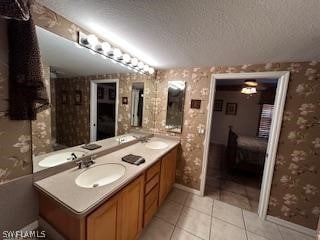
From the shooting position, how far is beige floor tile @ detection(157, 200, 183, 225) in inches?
77.6

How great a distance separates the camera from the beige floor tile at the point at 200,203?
2195 millimetres

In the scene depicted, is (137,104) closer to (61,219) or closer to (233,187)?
(61,219)

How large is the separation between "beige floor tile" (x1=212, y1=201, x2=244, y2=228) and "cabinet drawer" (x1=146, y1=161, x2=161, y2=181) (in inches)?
43.4

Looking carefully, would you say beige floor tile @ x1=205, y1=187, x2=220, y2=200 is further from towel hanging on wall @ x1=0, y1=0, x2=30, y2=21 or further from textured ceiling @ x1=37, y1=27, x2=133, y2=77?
towel hanging on wall @ x1=0, y1=0, x2=30, y2=21

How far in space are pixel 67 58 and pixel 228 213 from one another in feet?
9.04

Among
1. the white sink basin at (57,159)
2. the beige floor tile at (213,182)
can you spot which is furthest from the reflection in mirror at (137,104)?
the beige floor tile at (213,182)

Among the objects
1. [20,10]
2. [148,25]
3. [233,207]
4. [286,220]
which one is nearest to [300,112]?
[286,220]

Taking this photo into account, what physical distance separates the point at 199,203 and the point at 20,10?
Answer: 8.98 ft

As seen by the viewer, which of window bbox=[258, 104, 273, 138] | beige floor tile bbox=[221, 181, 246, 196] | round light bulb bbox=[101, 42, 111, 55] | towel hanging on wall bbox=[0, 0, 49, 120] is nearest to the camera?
towel hanging on wall bbox=[0, 0, 49, 120]

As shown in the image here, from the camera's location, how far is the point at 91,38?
4.53ft

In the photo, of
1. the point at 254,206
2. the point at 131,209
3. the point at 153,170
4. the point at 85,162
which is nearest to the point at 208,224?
the point at 254,206

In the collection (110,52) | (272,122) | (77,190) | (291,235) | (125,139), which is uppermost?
(110,52)

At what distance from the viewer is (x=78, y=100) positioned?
1.55 m

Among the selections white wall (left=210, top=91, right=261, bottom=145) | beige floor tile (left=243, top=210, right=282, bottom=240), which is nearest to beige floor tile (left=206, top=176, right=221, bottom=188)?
beige floor tile (left=243, top=210, right=282, bottom=240)
